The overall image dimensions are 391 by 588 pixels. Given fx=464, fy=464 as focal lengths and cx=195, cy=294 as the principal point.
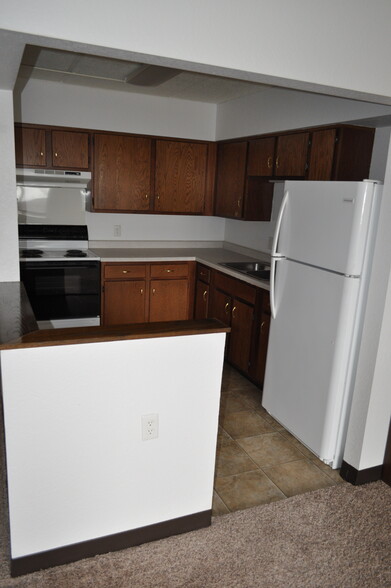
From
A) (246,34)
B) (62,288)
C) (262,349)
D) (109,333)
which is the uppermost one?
(246,34)

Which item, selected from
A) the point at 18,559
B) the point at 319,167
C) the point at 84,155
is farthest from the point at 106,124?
the point at 18,559

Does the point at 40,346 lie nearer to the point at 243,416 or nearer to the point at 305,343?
the point at 305,343

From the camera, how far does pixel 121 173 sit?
452cm

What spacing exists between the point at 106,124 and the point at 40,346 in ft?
11.0

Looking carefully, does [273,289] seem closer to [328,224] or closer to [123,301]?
[328,224]

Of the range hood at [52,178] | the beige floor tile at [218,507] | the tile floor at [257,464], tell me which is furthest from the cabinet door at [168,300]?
the beige floor tile at [218,507]

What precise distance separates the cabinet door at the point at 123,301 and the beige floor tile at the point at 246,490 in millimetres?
2183

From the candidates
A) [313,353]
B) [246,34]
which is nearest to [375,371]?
[313,353]

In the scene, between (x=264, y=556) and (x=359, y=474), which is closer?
(x=264, y=556)

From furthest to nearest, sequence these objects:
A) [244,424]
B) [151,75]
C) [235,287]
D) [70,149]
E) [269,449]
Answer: [70,149] < [235,287] < [151,75] < [244,424] < [269,449]

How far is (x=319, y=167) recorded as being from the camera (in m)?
3.24

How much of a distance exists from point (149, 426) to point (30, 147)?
3.14 meters

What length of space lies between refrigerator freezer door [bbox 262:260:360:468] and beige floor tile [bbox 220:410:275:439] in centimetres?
14

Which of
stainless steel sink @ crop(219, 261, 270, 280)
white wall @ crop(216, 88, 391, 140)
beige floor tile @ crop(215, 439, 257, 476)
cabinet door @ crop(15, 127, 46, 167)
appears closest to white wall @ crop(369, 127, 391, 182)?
white wall @ crop(216, 88, 391, 140)
